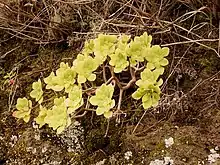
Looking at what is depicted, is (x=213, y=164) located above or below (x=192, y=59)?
below

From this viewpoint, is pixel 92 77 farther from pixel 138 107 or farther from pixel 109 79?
pixel 138 107

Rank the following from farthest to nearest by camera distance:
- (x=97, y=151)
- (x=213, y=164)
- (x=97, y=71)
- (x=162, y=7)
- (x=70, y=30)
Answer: (x=70, y=30) → (x=162, y=7) → (x=97, y=71) → (x=97, y=151) → (x=213, y=164)

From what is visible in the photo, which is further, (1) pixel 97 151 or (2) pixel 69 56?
(2) pixel 69 56

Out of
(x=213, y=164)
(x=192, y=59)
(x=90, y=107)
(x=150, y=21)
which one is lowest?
(x=213, y=164)

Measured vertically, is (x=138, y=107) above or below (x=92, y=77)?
below

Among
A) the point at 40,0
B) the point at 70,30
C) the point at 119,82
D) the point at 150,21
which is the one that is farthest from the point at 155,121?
the point at 40,0

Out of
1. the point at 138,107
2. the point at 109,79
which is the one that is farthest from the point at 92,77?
the point at 138,107

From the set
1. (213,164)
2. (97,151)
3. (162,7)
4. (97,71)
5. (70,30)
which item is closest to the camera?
(213,164)

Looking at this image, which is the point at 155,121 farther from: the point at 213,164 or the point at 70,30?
the point at 70,30

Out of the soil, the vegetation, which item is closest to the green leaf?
the vegetation
